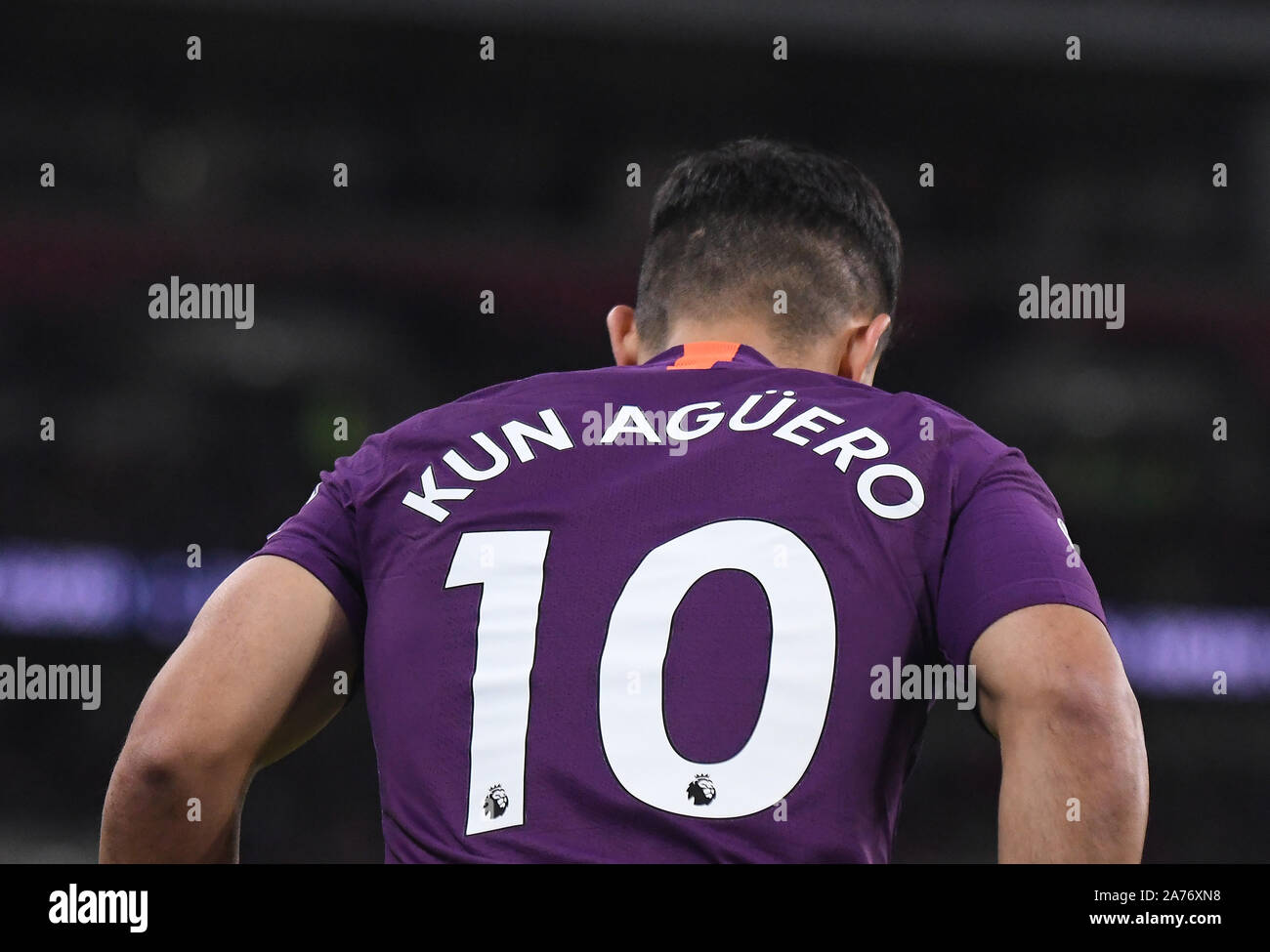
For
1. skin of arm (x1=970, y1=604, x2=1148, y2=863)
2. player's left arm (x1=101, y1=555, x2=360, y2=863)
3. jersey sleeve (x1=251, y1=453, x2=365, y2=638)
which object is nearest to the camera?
skin of arm (x1=970, y1=604, x2=1148, y2=863)

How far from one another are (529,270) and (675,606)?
27.0 feet

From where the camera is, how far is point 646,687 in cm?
149

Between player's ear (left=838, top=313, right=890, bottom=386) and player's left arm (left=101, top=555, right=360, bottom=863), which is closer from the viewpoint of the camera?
player's left arm (left=101, top=555, right=360, bottom=863)

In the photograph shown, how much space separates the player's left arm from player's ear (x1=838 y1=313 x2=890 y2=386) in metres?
0.87

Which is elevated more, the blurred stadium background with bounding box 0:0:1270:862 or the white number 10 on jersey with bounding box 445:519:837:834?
the blurred stadium background with bounding box 0:0:1270:862

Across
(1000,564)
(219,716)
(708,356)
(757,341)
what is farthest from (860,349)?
(219,716)

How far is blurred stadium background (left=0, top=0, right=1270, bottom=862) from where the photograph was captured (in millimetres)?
8781

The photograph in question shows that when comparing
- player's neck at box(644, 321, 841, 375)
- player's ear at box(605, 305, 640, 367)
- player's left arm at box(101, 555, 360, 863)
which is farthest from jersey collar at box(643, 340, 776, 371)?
player's left arm at box(101, 555, 360, 863)

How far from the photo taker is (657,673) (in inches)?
58.8

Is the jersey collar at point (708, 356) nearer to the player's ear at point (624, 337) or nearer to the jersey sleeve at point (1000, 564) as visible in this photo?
the player's ear at point (624, 337)

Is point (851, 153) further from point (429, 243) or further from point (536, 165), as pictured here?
point (429, 243)

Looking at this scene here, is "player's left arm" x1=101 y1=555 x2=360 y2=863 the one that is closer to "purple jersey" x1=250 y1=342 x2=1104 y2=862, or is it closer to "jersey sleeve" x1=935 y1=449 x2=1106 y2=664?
"purple jersey" x1=250 y1=342 x2=1104 y2=862
